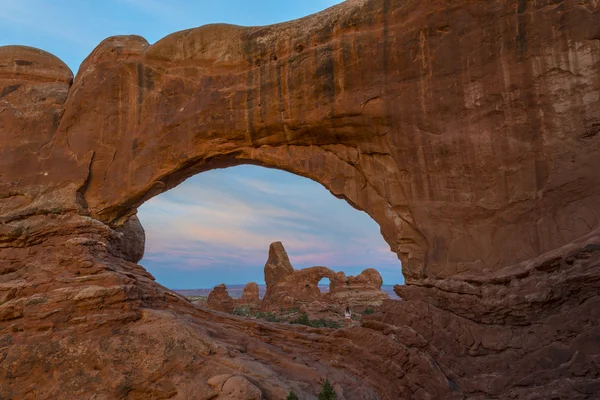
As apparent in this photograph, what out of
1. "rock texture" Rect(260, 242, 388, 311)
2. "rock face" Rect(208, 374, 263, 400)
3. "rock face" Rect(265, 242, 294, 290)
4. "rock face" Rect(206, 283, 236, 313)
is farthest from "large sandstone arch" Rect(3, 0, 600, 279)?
"rock face" Rect(265, 242, 294, 290)

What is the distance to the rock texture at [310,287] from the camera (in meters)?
38.2

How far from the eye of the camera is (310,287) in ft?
129

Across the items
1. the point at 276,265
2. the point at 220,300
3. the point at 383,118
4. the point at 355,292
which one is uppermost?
the point at 276,265

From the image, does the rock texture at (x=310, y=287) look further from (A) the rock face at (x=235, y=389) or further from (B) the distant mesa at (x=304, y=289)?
(A) the rock face at (x=235, y=389)

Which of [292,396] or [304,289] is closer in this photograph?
[292,396]

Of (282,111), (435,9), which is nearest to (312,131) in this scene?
(282,111)

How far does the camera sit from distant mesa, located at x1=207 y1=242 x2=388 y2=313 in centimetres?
3762

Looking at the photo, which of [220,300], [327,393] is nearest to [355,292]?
[220,300]

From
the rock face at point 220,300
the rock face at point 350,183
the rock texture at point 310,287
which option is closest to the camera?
the rock face at point 350,183

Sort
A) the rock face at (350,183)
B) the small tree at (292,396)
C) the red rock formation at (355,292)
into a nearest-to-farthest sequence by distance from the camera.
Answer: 1. the small tree at (292,396)
2. the rock face at (350,183)
3. the red rock formation at (355,292)

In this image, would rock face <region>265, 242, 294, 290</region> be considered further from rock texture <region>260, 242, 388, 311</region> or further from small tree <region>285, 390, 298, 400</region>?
small tree <region>285, 390, 298, 400</region>

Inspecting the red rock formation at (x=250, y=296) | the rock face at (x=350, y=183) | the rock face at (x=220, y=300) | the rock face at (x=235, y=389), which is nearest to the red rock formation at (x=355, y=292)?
the rock face at (x=220, y=300)

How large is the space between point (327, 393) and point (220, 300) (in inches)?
1181

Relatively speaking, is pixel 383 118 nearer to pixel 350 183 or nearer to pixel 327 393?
pixel 350 183
